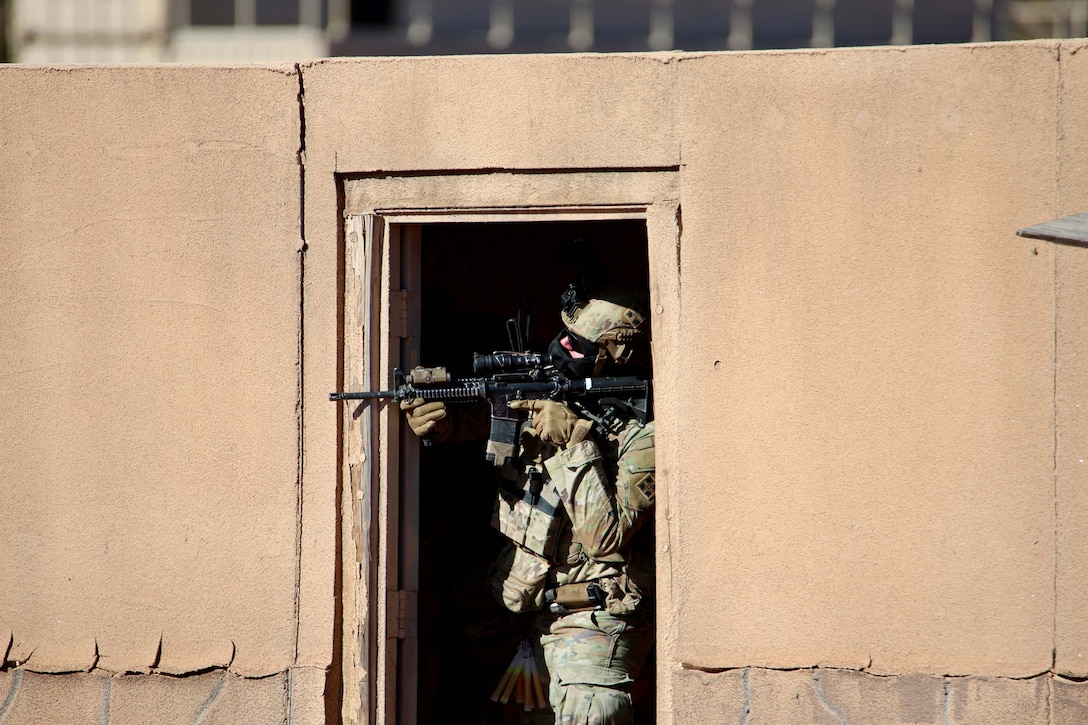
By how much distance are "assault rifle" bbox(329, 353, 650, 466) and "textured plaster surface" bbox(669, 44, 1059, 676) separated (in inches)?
26.0

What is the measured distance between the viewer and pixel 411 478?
171 inches

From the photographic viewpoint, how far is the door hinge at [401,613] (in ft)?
13.7

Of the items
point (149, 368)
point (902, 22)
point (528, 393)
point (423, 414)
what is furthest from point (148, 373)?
point (902, 22)

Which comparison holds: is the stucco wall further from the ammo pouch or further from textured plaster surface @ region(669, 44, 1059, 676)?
the ammo pouch

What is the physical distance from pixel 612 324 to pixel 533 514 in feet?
2.90

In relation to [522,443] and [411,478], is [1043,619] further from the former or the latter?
[411,478]

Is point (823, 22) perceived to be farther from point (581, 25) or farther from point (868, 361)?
point (868, 361)

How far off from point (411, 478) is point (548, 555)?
68 centimetres

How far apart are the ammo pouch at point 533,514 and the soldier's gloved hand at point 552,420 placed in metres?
0.20

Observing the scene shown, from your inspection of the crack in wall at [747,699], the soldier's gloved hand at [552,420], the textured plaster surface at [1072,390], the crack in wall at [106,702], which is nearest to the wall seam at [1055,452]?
the textured plaster surface at [1072,390]

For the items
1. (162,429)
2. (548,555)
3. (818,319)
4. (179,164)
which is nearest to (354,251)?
(179,164)

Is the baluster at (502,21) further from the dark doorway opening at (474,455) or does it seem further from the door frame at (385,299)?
the door frame at (385,299)

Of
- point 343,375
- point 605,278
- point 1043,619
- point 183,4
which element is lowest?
point 1043,619

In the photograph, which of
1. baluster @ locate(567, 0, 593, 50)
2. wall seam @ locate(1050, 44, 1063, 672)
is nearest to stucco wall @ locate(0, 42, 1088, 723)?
wall seam @ locate(1050, 44, 1063, 672)
